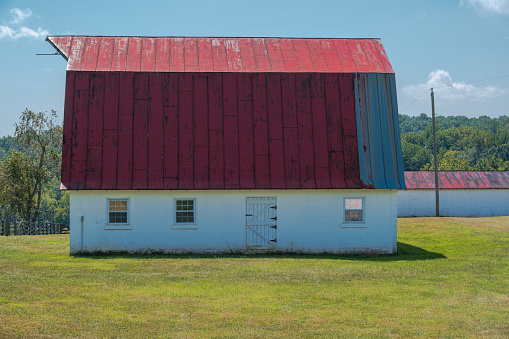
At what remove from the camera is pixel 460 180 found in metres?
52.4

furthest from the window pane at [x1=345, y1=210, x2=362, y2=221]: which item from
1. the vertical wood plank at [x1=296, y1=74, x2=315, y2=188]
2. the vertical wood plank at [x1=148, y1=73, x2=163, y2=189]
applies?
the vertical wood plank at [x1=148, y1=73, x2=163, y2=189]

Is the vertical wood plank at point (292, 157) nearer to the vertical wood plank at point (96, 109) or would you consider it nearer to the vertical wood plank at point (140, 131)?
the vertical wood plank at point (140, 131)

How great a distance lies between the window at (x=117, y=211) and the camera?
22812 millimetres

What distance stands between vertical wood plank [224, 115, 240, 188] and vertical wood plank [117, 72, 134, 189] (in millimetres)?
3796

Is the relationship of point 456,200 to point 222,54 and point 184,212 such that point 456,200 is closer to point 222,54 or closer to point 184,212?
point 222,54

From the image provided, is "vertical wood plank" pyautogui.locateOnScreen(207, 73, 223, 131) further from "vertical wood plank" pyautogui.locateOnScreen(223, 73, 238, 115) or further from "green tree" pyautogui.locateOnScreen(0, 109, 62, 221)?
"green tree" pyautogui.locateOnScreen(0, 109, 62, 221)

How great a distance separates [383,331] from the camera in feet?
38.2

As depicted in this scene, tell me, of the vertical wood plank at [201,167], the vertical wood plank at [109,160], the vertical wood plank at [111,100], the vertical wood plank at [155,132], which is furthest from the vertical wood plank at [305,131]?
the vertical wood plank at [111,100]

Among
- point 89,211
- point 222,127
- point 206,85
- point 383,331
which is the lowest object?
point 383,331

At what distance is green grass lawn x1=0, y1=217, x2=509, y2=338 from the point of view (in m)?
11.8

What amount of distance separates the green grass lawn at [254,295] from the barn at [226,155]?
125 cm

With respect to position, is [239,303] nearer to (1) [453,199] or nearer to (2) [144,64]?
(2) [144,64]

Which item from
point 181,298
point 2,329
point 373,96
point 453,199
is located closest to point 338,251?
point 373,96

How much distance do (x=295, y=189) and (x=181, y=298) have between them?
381 inches
